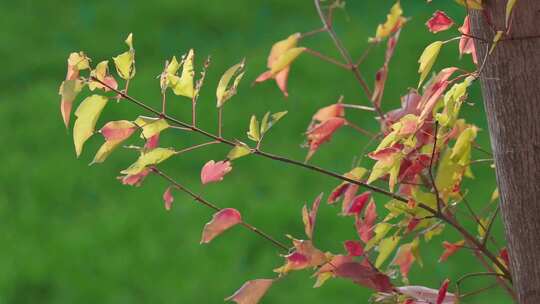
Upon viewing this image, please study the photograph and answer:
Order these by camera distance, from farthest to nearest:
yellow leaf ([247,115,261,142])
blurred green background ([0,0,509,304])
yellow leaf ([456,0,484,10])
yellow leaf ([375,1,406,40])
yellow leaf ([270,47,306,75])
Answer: blurred green background ([0,0,509,304])
yellow leaf ([375,1,406,40])
yellow leaf ([270,47,306,75])
yellow leaf ([247,115,261,142])
yellow leaf ([456,0,484,10])

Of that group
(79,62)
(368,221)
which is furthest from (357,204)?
(79,62)

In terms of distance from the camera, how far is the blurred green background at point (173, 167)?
3379 millimetres

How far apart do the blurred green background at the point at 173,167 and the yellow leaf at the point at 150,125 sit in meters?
1.37

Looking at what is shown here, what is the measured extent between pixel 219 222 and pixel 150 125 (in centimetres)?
17

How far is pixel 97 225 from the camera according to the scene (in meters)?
3.73

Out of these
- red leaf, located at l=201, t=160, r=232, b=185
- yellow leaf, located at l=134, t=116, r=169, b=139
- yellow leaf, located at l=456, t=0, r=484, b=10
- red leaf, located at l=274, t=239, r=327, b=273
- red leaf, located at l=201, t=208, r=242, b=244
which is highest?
yellow leaf, located at l=456, t=0, r=484, b=10

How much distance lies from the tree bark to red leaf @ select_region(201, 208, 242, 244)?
1.12 ft

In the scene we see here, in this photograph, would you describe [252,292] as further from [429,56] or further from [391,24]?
[391,24]

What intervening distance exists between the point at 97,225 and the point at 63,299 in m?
0.48

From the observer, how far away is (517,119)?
1129 mm

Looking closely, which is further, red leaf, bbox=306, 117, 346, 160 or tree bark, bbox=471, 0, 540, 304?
red leaf, bbox=306, 117, 346, 160

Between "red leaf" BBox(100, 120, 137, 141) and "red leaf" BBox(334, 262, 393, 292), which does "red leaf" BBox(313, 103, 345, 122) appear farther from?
"red leaf" BBox(100, 120, 137, 141)

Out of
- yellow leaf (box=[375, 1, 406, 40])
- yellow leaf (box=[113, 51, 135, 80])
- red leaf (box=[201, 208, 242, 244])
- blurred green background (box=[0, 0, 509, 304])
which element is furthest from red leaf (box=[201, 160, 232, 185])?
blurred green background (box=[0, 0, 509, 304])

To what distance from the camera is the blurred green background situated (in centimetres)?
338
